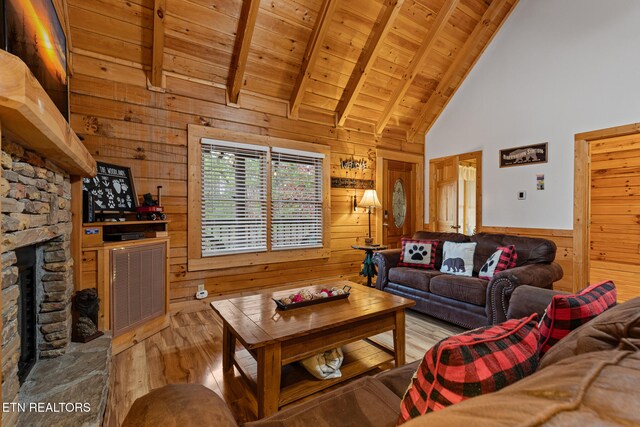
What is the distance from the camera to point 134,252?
103 inches

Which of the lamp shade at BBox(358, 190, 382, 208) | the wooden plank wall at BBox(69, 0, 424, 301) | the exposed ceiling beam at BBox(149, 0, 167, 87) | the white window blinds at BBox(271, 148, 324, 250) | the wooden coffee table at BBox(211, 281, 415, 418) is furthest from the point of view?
the lamp shade at BBox(358, 190, 382, 208)

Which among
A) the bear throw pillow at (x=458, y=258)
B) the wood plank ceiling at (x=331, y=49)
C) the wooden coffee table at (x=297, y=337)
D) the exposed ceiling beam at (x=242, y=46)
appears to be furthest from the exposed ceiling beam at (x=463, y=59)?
the wooden coffee table at (x=297, y=337)

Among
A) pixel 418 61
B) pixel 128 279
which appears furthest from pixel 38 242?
pixel 418 61

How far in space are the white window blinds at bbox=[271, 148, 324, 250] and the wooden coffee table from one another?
176cm

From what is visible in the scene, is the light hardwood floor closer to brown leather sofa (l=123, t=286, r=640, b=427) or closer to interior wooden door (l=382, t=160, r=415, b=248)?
brown leather sofa (l=123, t=286, r=640, b=427)

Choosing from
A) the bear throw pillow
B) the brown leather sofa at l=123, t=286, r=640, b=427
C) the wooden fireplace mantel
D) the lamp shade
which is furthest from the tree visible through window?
the brown leather sofa at l=123, t=286, r=640, b=427

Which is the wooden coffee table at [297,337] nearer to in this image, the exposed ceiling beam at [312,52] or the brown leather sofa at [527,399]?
the brown leather sofa at [527,399]

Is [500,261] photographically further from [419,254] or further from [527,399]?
[527,399]

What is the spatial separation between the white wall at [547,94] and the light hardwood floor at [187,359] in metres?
2.47

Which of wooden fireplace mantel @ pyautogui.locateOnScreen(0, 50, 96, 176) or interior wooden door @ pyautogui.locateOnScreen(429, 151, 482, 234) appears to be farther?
interior wooden door @ pyautogui.locateOnScreen(429, 151, 482, 234)

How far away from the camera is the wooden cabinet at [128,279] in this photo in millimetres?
2352

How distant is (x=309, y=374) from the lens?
2.01 metres

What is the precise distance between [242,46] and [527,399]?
3743 millimetres

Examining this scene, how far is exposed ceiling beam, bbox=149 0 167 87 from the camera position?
276cm
